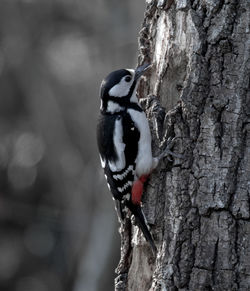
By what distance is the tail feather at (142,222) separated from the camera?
4.16m

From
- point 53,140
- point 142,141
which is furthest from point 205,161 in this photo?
point 53,140

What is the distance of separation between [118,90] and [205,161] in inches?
49.9

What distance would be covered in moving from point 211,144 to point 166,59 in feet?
2.61

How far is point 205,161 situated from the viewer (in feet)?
12.8

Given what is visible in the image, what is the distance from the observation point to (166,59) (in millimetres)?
4375

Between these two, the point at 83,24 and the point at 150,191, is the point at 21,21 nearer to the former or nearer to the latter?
the point at 83,24

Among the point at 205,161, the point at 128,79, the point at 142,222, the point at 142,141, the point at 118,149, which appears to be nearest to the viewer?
the point at 205,161

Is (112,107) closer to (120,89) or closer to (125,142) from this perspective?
(120,89)

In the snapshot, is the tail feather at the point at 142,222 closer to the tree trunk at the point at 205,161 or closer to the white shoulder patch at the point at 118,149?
the tree trunk at the point at 205,161

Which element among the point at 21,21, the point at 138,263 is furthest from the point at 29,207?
the point at 138,263

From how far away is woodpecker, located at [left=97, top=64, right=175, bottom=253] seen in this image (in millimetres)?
4434

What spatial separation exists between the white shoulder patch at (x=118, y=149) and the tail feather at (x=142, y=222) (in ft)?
1.33

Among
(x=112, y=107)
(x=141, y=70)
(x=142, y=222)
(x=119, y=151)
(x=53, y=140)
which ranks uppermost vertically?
(x=141, y=70)

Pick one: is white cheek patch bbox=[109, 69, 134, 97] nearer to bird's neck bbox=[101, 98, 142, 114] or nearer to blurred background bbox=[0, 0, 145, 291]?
bird's neck bbox=[101, 98, 142, 114]
